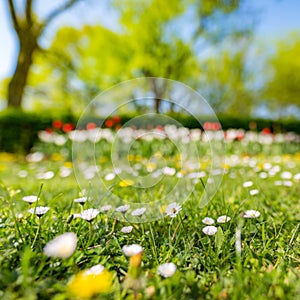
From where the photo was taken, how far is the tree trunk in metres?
10.9

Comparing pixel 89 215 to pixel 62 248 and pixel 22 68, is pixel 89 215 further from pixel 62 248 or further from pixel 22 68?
pixel 22 68

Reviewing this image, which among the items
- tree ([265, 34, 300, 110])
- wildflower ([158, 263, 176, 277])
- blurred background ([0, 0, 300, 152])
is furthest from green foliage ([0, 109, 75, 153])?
tree ([265, 34, 300, 110])

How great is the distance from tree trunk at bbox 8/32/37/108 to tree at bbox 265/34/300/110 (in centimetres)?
1605

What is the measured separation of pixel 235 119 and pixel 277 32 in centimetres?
1523

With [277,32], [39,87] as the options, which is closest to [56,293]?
[39,87]

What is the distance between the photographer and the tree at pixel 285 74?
71.5ft

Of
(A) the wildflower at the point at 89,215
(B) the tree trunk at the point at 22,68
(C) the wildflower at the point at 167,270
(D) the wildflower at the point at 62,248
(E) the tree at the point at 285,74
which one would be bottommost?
(C) the wildflower at the point at 167,270

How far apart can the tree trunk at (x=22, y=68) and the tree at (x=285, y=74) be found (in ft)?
52.7

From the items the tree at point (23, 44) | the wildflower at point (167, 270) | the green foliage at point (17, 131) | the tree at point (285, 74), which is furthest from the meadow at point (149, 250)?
the tree at point (285, 74)

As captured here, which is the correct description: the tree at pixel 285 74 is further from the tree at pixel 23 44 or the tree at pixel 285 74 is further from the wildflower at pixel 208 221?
the wildflower at pixel 208 221

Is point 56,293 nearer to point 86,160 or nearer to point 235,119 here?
point 86,160

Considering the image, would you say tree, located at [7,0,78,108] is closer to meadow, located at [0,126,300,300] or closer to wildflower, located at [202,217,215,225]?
meadow, located at [0,126,300,300]

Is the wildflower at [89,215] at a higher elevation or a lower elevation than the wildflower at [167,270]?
higher

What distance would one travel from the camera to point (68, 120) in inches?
317
